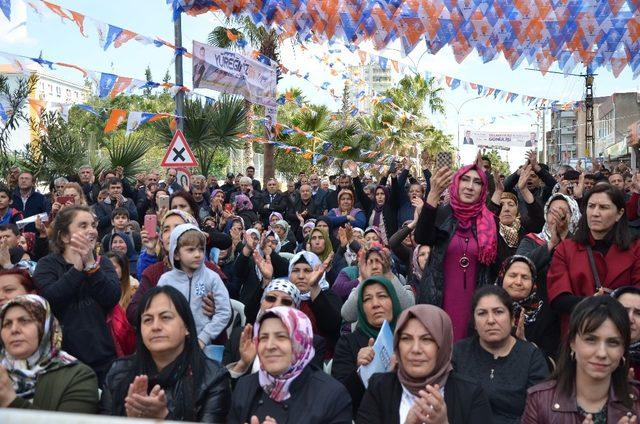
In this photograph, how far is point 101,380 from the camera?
4.43 metres

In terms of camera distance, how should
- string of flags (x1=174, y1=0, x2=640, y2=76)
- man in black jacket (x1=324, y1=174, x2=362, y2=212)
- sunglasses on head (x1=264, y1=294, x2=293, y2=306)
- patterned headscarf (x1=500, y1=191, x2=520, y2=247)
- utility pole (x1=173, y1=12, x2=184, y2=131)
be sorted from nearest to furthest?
sunglasses on head (x1=264, y1=294, x2=293, y2=306) → patterned headscarf (x1=500, y1=191, x2=520, y2=247) → string of flags (x1=174, y1=0, x2=640, y2=76) → utility pole (x1=173, y1=12, x2=184, y2=131) → man in black jacket (x1=324, y1=174, x2=362, y2=212)

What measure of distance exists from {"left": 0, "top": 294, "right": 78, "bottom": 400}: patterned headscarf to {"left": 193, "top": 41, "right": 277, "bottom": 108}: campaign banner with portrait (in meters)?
8.35

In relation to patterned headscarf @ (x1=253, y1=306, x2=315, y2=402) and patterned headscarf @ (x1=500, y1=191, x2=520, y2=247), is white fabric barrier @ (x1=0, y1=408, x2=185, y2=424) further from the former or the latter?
patterned headscarf @ (x1=500, y1=191, x2=520, y2=247)

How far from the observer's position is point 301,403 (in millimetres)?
3332

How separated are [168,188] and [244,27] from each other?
11.1m

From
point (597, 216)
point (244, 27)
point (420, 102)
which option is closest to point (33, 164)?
point (244, 27)

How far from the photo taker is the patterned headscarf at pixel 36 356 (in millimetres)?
3516

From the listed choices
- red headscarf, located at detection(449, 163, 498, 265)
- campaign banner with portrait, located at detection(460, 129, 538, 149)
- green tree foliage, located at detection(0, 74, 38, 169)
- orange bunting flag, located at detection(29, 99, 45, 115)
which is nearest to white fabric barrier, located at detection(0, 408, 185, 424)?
red headscarf, located at detection(449, 163, 498, 265)

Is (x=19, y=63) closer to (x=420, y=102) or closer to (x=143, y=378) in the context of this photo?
(x=143, y=378)

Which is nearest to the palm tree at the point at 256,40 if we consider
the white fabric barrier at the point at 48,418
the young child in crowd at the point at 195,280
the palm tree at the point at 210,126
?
the palm tree at the point at 210,126

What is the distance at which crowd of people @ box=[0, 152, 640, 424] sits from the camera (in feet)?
10.7

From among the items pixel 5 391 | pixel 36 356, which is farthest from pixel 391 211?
pixel 5 391

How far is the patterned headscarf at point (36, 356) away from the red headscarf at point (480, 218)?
256 centimetres

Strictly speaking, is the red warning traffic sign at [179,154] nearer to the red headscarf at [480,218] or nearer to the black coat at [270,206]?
the black coat at [270,206]
